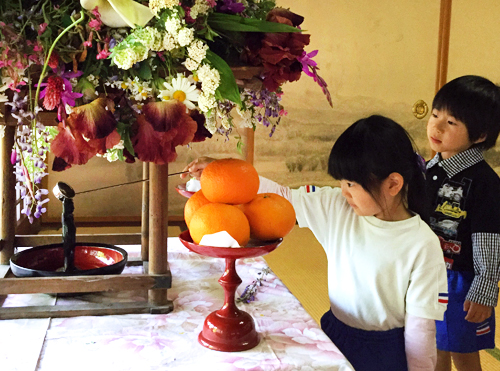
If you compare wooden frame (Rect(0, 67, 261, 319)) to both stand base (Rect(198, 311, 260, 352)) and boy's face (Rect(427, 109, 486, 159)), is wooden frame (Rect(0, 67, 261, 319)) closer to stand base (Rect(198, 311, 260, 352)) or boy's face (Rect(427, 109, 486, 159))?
stand base (Rect(198, 311, 260, 352))

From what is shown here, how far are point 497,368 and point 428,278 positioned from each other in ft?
3.72

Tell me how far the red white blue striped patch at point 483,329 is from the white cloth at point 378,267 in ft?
1.70

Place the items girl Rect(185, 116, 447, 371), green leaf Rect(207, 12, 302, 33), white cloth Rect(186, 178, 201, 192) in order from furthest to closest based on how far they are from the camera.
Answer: white cloth Rect(186, 178, 201, 192) → girl Rect(185, 116, 447, 371) → green leaf Rect(207, 12, 302, 33)

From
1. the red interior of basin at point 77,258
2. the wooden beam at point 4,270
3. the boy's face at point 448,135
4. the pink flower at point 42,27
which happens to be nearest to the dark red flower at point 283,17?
the pink flower at point 42,27

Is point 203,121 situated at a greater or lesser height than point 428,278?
greater

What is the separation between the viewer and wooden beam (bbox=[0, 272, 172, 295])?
84 cm

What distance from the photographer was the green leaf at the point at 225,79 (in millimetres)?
731

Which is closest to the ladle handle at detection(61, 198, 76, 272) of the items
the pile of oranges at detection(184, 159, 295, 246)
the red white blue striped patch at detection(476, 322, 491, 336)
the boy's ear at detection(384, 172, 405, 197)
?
the pile of oranges at detection(184, 159, 295, 246)

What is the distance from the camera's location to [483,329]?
142 cm

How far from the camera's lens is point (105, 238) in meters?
1.23

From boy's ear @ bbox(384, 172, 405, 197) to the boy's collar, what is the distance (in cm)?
52

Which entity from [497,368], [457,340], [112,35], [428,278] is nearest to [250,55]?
[112,35]

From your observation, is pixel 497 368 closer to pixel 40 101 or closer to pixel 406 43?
pixel 40 101

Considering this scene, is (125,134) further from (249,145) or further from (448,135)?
(249,145)
